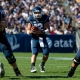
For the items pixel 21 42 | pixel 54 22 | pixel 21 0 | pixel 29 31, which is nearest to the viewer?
pixel 29 31

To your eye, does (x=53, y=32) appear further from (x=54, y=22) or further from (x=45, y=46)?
(x=45, y=46)

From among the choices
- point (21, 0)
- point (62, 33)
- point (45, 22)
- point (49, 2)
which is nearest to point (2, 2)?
point (21, 0)

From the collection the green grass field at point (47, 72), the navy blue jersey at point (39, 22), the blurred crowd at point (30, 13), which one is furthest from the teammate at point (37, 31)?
the blurred crowd at point (30, 13)

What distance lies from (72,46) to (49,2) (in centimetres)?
440

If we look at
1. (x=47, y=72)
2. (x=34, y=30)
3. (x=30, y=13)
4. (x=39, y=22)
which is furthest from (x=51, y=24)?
(x=47, y=72)

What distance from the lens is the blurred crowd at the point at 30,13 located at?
2162 centimetres

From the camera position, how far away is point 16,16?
882 inches

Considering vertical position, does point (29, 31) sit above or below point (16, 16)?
above

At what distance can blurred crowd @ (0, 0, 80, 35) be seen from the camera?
70.9ft

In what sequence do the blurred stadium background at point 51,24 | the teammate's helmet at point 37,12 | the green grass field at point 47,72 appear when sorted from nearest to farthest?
the green grass field at point 47,72
the teammate's helmet at point 37,12
the blurred stadium background at point 51,24

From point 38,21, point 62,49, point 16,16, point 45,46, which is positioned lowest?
point 62,49

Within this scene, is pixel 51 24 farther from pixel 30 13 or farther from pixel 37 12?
pixel 37 12

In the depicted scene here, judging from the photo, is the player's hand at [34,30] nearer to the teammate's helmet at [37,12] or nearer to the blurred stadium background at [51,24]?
the teammate's helmet at [37,12]

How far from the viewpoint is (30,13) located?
22.6 metres
